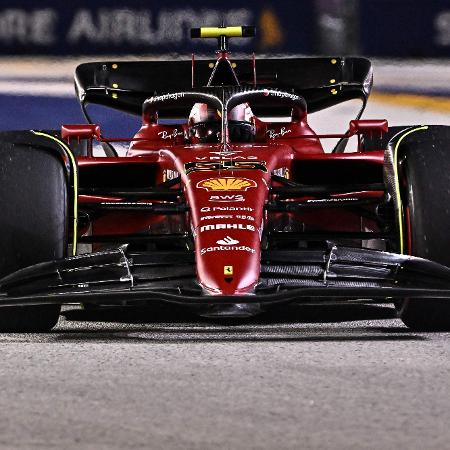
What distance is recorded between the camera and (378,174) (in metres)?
6.81

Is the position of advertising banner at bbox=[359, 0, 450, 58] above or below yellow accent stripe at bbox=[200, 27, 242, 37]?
below

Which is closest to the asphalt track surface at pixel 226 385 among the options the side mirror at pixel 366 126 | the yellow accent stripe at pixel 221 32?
the side mirror at pixel 366 126

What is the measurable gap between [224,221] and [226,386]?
4.58 ft

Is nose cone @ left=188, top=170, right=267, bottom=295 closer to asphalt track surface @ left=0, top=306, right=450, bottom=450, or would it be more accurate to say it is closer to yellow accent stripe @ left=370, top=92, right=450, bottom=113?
asphalt track surface @ left=0, top=306, right=450, bottom=450

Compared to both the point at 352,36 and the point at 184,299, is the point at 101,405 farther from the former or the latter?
the point at 352,36

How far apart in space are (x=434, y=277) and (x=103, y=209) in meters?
1.62

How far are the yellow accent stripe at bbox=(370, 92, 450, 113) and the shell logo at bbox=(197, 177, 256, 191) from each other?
27.0 ft

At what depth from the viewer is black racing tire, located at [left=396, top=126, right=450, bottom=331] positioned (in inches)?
209

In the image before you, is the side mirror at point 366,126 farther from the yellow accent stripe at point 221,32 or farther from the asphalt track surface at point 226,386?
the asphalt track surface at point 226,386

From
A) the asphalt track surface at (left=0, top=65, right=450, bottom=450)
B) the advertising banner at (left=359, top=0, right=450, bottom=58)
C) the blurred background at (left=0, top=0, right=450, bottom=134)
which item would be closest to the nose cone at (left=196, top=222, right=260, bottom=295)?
the asphalt track surface at (left=0, top=65, right=450, bottom=450)

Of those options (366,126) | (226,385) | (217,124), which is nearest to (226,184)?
(217,124)

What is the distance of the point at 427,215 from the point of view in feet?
17.6

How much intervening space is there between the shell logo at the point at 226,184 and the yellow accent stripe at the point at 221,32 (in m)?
2.88

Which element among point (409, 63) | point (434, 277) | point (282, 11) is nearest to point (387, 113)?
point (409, 63)
